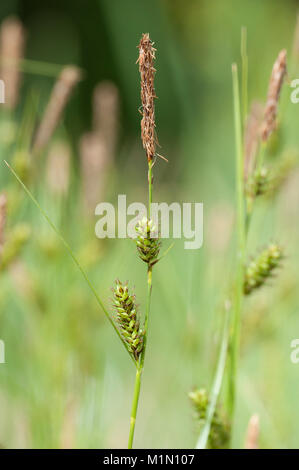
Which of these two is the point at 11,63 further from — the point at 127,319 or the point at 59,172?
the point at 127,319

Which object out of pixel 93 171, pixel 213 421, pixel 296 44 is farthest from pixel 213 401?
pixel 93 171

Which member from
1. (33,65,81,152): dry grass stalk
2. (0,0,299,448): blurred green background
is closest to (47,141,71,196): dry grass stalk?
(0,0,299,448): blurred green background

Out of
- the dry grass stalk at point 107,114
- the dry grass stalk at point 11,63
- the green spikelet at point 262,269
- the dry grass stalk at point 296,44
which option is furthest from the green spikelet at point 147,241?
the dry grass stalk at point 107,114

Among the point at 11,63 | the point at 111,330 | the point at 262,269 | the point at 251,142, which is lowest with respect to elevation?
the point at 111,330

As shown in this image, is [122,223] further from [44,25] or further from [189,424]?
[44,25]

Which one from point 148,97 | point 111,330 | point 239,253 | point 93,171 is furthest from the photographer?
point 111,330

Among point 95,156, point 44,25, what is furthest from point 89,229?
point 44,25

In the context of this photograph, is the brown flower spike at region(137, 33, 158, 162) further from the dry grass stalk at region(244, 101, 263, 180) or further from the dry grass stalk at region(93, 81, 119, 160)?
the dry grass stalk at region(93, 81, 119, 160)
